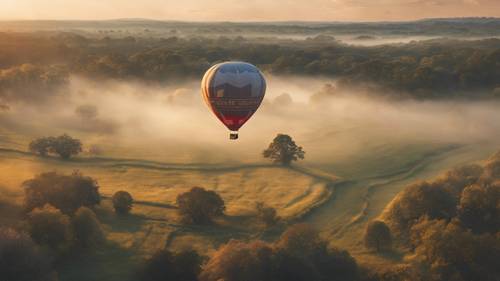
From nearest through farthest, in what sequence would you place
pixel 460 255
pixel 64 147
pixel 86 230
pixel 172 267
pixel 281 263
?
pixel 281 263 → pixel 172 267 → pixel 460 255 → pixel 86 230 → pixel 64 147

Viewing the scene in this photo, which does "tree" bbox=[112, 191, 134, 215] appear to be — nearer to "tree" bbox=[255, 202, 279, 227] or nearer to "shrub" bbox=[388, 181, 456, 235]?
"tree" bbox=[255, 202, 279, 227]

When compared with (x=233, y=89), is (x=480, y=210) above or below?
below

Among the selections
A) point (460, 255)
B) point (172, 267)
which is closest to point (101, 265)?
point (172, 267)

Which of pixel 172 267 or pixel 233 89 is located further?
pixel 233 89

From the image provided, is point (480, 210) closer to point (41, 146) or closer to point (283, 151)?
point (283, 151)

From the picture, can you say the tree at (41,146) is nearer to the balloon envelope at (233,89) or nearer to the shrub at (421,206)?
the balloon envelope at (233,89)

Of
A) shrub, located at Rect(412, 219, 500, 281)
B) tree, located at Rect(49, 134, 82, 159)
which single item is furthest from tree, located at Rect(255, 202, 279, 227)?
tree, located at Rect(49, 134, 82, 159)
